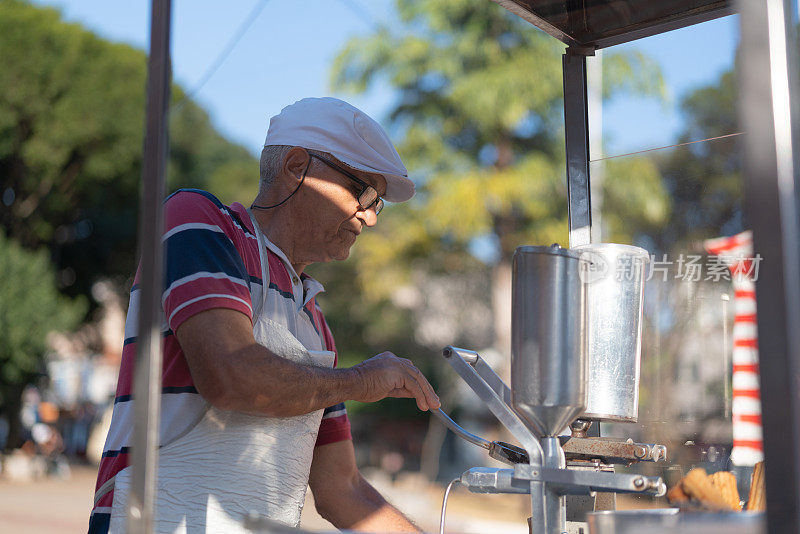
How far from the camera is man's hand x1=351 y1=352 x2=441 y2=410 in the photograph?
58.2 inches

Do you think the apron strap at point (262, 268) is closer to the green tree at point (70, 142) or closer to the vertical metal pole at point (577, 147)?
the vertical metal pole at point (577, 147)

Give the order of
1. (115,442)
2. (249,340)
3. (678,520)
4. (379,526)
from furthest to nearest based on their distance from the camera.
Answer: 1. (379,526)
2. (115,442)
3. (249,340)
4. (678,520)

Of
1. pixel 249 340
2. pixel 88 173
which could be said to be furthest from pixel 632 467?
pixel 88 173

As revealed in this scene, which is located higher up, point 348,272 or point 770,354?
point 348,272

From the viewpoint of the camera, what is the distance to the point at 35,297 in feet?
48.3

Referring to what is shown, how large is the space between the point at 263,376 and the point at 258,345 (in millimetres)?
57

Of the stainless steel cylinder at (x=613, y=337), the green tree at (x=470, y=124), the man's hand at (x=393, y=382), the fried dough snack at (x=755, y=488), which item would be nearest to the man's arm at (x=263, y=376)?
the man's hand at (x=393, y=382)

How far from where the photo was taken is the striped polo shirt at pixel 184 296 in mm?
1391

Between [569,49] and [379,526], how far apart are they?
1264 mm

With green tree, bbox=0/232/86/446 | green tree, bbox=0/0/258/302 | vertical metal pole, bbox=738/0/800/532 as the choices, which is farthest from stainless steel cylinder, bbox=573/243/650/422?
green tree, bbox=0/0/258/302

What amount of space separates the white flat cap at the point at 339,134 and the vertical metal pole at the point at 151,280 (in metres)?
0.75

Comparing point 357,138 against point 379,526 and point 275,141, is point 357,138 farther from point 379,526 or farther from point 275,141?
point 379,526

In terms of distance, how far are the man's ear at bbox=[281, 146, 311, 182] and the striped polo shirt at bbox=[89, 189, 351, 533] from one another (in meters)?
0.20

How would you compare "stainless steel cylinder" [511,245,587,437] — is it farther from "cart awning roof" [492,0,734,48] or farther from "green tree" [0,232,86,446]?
"green tree" [0,232,86,446]
